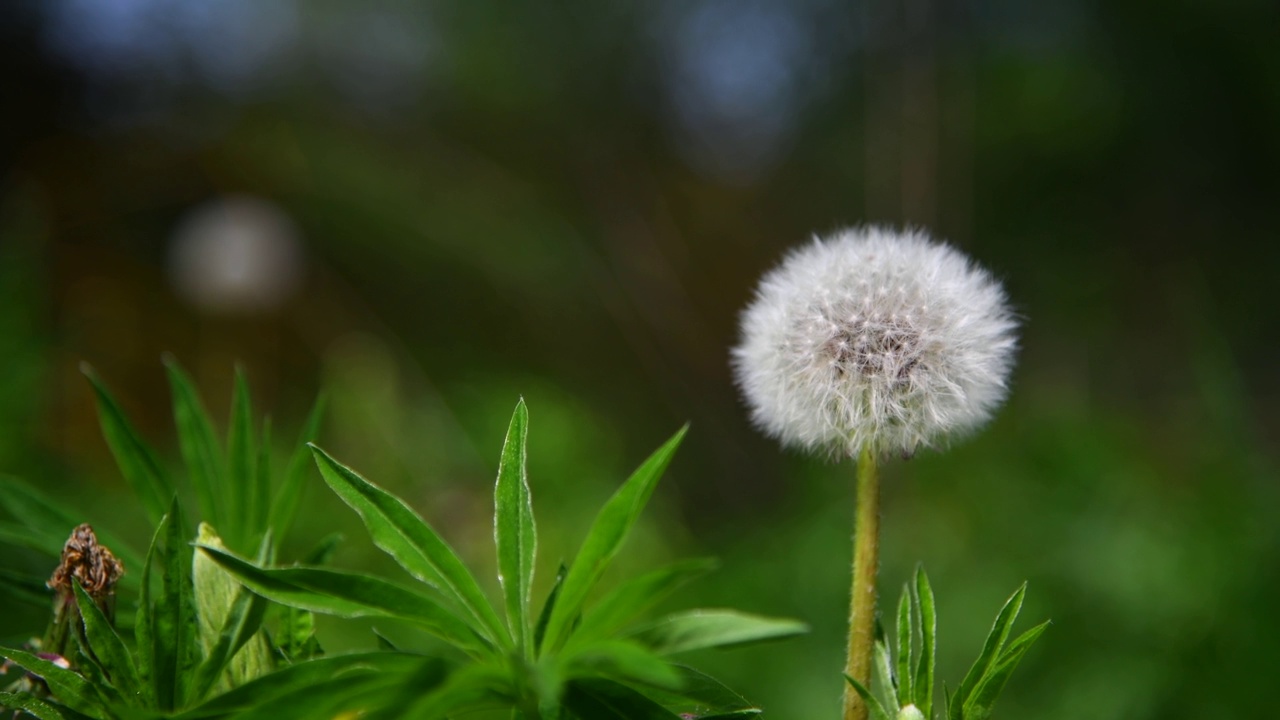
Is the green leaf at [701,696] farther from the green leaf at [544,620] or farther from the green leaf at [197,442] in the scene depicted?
the green leaf at [197,442]

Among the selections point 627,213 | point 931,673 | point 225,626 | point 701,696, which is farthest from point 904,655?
point 627,213

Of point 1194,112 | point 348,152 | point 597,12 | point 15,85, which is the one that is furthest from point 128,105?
point 1194,112

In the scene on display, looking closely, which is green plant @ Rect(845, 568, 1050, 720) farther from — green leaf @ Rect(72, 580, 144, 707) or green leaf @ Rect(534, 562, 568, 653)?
green leaf @ Rect(72, 580, 144, 707)

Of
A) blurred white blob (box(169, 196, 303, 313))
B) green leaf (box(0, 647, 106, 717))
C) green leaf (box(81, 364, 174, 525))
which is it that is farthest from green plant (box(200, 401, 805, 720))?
blurred white blob (box(169, 196, 303, 313))

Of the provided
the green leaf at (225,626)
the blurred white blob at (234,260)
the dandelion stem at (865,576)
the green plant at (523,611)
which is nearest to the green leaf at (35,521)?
the green leaf at (225,626)

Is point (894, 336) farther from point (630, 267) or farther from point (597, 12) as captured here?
point (597, 12)

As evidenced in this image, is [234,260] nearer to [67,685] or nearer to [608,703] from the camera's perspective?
[67,685]
